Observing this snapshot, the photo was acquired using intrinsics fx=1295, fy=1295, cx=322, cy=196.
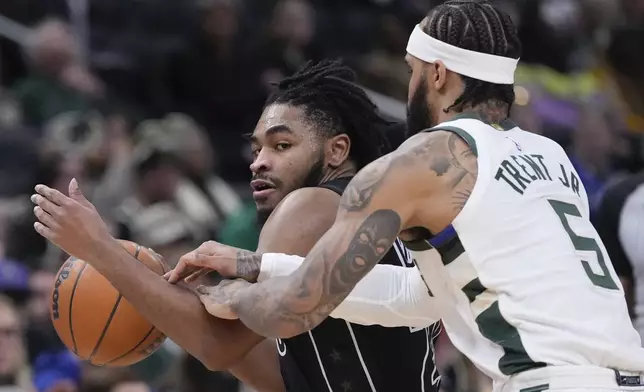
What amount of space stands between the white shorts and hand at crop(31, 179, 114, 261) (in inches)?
59.4

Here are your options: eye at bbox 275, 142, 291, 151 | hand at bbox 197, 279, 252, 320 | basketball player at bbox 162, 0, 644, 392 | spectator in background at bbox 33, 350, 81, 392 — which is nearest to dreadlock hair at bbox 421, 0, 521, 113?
basketball player at bbox 162, 0, 644, 392

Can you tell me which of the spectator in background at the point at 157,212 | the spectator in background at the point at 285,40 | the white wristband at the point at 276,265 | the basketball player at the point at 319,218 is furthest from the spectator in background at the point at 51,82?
the white wristband at the point at 276,265

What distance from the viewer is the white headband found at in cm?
441

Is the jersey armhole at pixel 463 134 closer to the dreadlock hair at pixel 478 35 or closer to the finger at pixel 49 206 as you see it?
the dreadlock hair at pixel 478 35

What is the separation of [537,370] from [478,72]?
105cm

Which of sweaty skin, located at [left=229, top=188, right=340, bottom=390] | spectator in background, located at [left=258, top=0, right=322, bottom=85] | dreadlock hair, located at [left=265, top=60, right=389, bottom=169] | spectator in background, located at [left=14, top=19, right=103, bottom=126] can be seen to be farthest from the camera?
spectator in background, located at [left=258, top=0, right=322, bottom=85]

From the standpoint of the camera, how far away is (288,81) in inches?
203

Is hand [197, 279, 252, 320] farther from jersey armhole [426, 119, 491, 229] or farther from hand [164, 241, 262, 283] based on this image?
jersey armhole [426, 119, 491, 229]

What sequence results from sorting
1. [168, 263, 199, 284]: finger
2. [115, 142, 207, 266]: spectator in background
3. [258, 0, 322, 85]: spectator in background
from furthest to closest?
[258, 0, 322, 85]: spectator in background
[115, 142, 207, 266]: spectator in background
[168, 263, 199, 284]: finger

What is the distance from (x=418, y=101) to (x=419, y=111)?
1.4 inches

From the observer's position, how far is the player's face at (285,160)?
16.1ft

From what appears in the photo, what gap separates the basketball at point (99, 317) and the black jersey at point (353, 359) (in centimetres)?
54

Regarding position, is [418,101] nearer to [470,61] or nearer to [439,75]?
[439,75]

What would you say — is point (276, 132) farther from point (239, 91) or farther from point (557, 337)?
point (239, 91)
